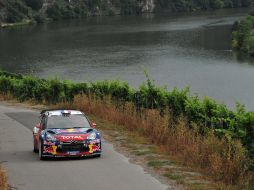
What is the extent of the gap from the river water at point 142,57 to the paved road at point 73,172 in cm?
4233

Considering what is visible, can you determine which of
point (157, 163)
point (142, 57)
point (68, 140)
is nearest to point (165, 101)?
point (157, 163)

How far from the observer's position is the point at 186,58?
101 metres

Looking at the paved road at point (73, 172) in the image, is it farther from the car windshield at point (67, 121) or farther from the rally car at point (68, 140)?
the car windshield at point (67, 121)

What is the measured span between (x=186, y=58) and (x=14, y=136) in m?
78.3

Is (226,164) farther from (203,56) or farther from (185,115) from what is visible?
(203,56)

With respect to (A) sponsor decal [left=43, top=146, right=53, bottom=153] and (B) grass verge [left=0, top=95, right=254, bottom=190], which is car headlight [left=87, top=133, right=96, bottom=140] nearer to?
(A) sponsor decal [left=43, top=146, right=53, bottom=153]

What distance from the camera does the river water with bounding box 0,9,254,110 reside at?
256ft

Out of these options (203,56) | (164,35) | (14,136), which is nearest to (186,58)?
(203,56)

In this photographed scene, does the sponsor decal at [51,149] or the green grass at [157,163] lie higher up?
the sponsor decal at [51,149]

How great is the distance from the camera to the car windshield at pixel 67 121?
741 inches

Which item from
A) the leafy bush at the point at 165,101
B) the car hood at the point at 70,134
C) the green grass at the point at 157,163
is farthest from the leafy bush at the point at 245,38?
the car hood at the point at 70,134

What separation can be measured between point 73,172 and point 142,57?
87.9 metres

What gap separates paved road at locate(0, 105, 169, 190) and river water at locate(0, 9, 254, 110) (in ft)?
139

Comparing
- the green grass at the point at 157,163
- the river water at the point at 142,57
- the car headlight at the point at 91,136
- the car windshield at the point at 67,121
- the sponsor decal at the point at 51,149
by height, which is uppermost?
the car windshield at the point at 67,121
